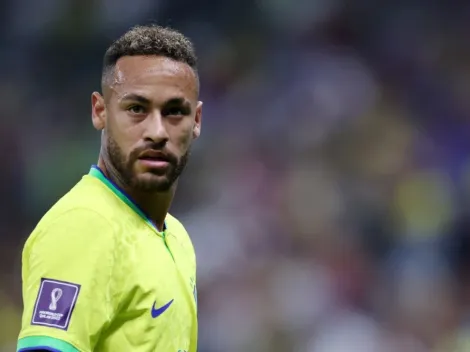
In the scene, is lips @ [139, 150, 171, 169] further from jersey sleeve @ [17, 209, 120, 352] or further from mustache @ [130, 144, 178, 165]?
jersey sleeve @ [17, 209, 120, 352]

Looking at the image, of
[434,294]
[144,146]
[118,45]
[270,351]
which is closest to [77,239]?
[144,146]

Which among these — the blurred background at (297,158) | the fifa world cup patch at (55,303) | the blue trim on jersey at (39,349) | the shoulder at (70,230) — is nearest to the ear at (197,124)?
the shoulder at (70,230)

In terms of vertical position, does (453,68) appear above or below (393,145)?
above

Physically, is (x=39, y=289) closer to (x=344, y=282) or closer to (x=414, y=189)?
(x=344, y=282)

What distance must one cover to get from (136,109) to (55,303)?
638 millimetres

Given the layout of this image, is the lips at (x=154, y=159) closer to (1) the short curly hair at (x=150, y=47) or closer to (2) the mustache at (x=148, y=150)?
(2) the mustache at (x=148, y=150)

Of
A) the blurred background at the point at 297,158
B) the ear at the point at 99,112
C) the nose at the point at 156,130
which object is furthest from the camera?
the blurred background at the point at 297,158

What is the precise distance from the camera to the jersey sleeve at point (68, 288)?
7.70 feet

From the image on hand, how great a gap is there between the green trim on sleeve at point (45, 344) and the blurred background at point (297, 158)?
4.05 m

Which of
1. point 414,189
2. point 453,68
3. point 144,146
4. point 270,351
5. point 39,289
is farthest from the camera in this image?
point 453,68

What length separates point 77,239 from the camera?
7.93 ft

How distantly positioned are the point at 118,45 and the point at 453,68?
16.9 ft

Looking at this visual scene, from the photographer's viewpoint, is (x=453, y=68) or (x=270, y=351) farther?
(x=453, y=68)

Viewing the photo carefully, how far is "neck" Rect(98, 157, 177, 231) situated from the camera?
2.77 metres
